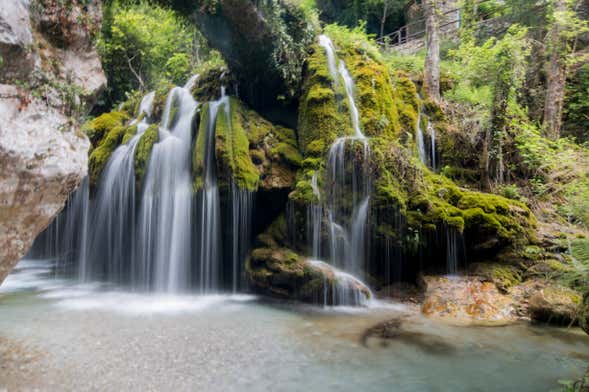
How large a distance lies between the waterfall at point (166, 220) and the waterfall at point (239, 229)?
1.01m

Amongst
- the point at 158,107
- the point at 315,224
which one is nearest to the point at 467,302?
the point at 315,224

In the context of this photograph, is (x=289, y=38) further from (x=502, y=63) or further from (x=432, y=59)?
(x=502, y=63)

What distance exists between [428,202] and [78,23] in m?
6.55

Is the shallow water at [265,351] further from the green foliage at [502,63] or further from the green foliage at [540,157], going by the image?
the green foliage at [502,63]

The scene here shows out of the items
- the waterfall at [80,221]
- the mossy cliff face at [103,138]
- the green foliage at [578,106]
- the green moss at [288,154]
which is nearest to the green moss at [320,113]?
the green moss at [288,154]

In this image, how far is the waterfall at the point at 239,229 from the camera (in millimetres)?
8234

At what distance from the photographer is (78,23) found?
183 inches

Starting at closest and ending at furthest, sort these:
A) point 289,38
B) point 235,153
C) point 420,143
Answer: point 235,153 < point 289,38 < point 420,143

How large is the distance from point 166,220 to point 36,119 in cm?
510

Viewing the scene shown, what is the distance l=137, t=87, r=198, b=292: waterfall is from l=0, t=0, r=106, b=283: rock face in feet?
13.9

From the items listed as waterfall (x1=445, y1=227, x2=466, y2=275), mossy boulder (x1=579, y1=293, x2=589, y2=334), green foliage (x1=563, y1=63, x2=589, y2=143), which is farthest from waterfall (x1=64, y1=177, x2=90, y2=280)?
green foliage (x1=563, y1=63, x2=589, y2=143)

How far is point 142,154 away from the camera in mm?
9023

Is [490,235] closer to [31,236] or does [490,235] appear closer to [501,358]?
[501,358]

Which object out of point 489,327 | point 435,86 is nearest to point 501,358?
point 489,327
